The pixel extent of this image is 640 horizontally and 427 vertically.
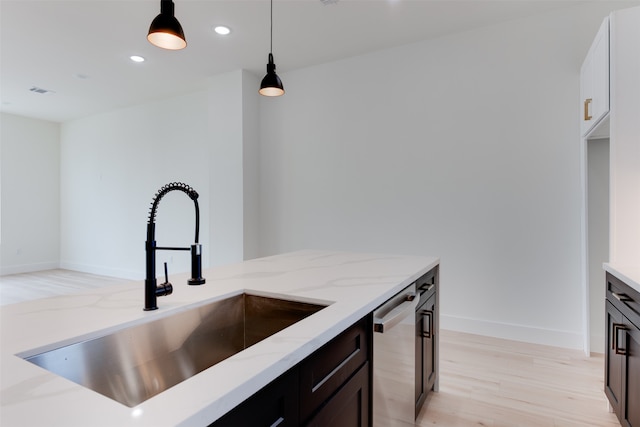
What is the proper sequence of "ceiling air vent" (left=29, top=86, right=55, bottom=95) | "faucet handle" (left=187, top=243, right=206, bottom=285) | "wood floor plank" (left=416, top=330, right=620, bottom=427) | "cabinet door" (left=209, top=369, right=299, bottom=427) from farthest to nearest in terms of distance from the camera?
"ceiling air vent" (left=29, top=86, right=55, bottom=95) < "wood floor plank" (left=416, top=330, right=620, bottom=427) < "faucet handle" (left=187, top=243, right=206, bottom=285) < "cabinet door" (left=209, top=369, right=299, bottom=427)

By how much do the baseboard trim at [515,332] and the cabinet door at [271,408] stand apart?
305cm

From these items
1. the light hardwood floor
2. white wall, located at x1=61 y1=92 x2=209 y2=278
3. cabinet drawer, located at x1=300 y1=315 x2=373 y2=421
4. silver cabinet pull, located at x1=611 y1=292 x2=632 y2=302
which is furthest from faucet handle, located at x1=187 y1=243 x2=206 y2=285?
white wall, located at x1=61 y1=92 x2=209 y2=278

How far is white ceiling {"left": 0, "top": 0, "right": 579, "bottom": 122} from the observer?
306 cm

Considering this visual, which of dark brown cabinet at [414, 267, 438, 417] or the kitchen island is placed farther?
dark brown cabinet at [414, 267, 438, 417]

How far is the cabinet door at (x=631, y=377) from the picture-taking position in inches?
61.7

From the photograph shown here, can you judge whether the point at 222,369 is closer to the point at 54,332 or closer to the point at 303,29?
the point at 54,332

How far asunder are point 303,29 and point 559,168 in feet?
8.83

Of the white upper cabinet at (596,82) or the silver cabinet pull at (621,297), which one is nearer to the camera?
the silver cabinet pull at (621,297)

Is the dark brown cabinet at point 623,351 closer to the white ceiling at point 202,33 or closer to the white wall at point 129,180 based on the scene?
the white ceiling at point 202,33

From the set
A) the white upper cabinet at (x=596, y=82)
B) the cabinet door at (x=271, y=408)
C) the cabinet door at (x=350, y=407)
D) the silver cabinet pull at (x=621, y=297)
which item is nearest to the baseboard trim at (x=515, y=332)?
the silver cabinet pull at (x=621, y=297)

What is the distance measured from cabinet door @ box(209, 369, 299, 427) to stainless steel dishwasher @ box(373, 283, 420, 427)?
53cm

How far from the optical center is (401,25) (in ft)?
11.1

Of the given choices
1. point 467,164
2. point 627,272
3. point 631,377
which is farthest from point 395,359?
point 467,164

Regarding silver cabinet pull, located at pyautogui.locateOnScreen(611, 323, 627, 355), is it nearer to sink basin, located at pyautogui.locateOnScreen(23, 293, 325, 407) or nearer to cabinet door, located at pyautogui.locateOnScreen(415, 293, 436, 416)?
cabinet door, located at pyautogui.locateOnScreen(415, 293, 436, 416)
